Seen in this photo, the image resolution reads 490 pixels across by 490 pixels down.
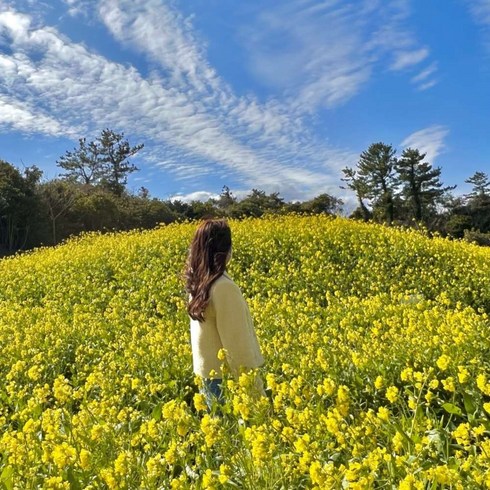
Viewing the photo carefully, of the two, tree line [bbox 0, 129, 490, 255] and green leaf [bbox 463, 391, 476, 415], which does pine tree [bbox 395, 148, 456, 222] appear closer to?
tree line [bbox 0, 129, 490, 255]

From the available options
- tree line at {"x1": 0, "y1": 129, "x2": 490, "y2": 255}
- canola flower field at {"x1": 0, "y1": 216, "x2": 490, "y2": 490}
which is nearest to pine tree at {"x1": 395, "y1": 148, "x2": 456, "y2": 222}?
tree line at {"x1": 0, "y1": 129, "x2": 490, "y2": 255}

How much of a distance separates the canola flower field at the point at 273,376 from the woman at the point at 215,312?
0.62 ft

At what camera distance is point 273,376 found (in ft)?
7.95

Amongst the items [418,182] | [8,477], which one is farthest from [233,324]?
[418,182]

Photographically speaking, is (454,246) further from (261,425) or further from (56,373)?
(261,425)

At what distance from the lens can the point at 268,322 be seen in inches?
186

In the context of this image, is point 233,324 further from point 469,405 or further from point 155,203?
point 155,203

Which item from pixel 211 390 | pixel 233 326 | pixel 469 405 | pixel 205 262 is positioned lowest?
Result: pixel 469 405

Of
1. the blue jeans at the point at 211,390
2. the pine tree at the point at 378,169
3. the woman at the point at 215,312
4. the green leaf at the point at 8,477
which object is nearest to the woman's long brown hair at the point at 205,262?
the woman at the point at 215,312

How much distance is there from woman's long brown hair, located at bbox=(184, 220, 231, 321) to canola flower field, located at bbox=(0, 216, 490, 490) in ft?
1.53

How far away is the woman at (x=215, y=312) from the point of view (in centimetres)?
256

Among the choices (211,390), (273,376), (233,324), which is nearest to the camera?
(273,376)

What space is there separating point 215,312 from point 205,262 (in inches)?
9.9

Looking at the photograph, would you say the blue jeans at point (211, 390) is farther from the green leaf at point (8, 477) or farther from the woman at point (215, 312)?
the green leaf at point (8, 477)
